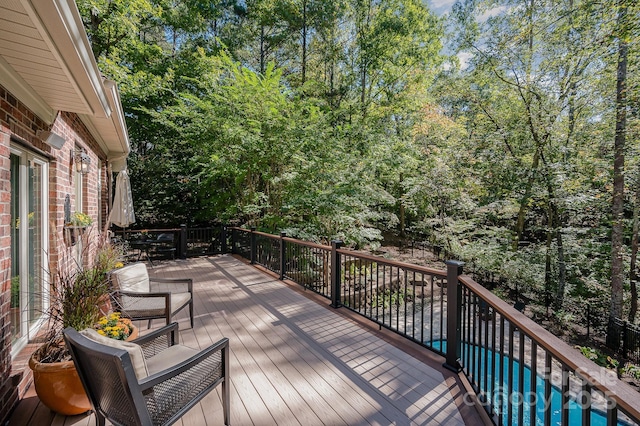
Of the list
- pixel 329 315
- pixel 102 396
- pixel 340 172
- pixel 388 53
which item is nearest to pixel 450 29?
pixel 388 53

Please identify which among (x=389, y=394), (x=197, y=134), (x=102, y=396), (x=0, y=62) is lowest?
(x=389, y=394)

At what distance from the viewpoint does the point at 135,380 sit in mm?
1444

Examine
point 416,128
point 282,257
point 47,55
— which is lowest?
point 282,257

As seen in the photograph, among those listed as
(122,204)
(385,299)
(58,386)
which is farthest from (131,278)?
(385,299)

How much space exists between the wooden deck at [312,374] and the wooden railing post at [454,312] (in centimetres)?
14

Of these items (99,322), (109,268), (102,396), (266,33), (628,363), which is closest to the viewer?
(102,396)

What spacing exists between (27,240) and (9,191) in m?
0.67

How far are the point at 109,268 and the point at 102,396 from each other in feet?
6.91

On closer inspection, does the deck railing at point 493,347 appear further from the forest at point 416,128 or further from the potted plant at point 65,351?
the potted plant at point 65,351

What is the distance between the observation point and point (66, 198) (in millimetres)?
3408

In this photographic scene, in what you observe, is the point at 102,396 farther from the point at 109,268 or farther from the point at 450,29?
the point at 450,29

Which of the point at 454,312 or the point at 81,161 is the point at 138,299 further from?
the point at 454,312

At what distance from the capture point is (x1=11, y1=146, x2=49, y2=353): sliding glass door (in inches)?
90.1

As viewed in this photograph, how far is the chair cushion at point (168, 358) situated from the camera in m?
1.94
